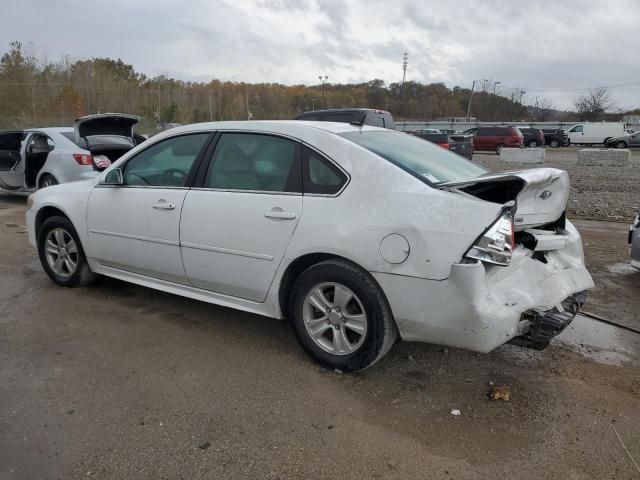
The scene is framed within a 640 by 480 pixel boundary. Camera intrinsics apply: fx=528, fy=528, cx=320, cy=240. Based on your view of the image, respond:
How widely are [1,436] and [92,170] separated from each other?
289 inches

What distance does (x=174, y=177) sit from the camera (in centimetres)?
405

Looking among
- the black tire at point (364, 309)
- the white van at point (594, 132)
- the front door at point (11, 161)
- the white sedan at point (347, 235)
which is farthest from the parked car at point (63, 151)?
the white van at point (594, 132)

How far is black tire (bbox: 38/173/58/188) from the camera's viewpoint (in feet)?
31.1

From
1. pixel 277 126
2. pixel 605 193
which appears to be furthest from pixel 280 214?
pixel 605 193

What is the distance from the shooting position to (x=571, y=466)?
8.07 feet

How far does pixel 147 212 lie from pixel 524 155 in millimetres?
20347

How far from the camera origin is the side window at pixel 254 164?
3486 mm

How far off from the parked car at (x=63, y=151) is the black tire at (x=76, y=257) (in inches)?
181

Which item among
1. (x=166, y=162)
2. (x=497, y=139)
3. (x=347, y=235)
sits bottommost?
(x=347, y=235)

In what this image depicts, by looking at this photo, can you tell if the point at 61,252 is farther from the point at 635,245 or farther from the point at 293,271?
the point at 635,245

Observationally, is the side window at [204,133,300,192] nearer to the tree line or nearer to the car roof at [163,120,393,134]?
the car roof at [163,120,393,134]

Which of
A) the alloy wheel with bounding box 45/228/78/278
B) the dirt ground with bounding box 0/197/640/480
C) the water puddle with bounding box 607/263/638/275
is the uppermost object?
the alloy wheel with bounding box 45/228/78/278

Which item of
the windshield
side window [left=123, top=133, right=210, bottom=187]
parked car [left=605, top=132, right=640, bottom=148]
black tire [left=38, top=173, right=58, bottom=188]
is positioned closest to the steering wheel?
side window [left=123, top=133, right=210, bottom=187]

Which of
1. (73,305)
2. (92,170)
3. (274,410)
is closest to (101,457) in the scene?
(274,410)
